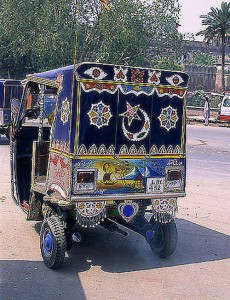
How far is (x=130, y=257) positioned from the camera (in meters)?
6.80

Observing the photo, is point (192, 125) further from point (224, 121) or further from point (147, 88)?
point (147, 88)

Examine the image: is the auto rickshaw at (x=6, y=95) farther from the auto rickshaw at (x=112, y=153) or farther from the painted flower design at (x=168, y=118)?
the painted flower design at (x=168, y=118)

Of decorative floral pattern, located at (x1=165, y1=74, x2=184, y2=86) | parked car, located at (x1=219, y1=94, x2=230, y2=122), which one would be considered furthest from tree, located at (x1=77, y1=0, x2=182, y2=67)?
decorative floral pattern, located at (x1=165, y1=74, x2=184, y2=86)

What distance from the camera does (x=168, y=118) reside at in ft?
21.8

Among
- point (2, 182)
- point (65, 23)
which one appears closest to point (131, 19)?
point (65, 23)

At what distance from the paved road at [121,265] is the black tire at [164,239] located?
118 mm

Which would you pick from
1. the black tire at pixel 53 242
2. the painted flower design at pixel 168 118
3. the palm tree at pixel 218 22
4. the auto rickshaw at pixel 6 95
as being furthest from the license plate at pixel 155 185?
the palm tree at pixel 218 22

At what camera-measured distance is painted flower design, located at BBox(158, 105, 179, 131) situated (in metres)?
6.59

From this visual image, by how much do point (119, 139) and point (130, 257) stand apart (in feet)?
5.37

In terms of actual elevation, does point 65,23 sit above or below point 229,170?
above

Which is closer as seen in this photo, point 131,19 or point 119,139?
point 119,139

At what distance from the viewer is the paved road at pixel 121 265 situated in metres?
5.59

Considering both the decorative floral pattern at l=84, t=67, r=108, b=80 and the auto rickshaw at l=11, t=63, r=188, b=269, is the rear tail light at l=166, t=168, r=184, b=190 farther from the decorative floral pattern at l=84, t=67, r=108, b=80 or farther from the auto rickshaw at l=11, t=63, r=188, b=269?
the decorative floral pattern at l=84, t=67, r=108, b=80

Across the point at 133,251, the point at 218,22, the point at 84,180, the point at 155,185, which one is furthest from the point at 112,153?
the point at 218,22
